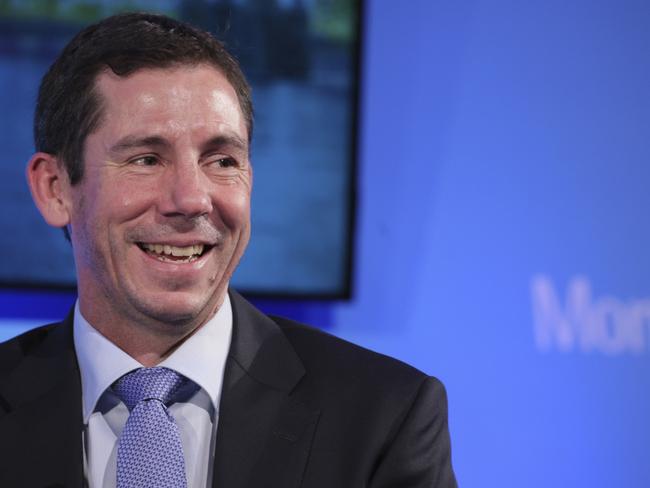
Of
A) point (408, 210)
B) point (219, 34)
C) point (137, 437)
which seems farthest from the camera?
point (408, 210)

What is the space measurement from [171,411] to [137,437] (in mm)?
89

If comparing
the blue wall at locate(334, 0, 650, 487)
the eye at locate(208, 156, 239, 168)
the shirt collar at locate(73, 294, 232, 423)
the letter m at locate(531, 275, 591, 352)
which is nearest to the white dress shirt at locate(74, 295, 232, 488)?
the shirt collar at locate(73, 294, 232, 423)

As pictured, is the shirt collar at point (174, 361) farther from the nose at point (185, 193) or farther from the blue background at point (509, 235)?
the blue background at point (509, 235)

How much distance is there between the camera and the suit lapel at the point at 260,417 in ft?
5.32

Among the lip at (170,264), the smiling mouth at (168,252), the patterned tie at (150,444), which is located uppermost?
the smiling mouth at (168,252)

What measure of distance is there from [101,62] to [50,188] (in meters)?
0.26

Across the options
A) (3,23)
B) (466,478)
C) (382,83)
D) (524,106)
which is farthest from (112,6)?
(466,478)

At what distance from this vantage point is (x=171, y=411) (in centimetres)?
167

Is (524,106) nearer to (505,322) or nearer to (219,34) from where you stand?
(505,322)

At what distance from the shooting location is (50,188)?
1816mm

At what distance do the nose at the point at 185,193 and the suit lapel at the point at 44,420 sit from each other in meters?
0.35

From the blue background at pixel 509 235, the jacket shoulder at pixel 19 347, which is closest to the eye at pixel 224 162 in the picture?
the jacket shoulder at pixel 19 347

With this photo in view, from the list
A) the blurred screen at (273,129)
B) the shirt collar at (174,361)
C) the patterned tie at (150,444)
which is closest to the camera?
the patterned tie at (150,444)

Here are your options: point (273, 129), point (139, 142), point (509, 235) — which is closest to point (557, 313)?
point (509, 235)
